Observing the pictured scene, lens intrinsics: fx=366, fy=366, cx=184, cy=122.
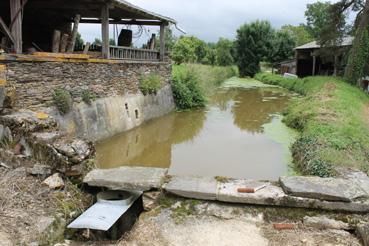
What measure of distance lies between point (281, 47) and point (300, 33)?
18373 mm

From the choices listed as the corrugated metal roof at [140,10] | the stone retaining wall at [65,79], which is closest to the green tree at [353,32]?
the corrugated metal roof at [140,10]

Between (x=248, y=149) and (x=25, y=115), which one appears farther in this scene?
(x=248, y=149)

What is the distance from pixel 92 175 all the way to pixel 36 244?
3.85ft

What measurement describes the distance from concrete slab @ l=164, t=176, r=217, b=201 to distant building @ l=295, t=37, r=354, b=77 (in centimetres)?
2323

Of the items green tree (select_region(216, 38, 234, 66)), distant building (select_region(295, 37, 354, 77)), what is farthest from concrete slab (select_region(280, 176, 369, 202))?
green tree (select_region(216, 38, 234, 66))

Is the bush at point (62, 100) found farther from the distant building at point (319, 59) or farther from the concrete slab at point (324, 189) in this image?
the distant building at point (319, 59)

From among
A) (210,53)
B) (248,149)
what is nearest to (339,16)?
(248,149)

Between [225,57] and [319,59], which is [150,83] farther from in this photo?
[225,57]

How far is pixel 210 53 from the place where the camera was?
45.8m

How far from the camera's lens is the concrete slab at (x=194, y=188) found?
13.3 ft

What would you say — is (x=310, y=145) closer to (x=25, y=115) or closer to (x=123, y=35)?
(x=25, y=115)

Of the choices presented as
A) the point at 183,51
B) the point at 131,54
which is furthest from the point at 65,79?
the point at 183,51

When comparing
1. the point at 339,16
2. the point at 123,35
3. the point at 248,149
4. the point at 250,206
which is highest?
the point at 339,16

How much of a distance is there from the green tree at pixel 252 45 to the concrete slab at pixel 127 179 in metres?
38.7
